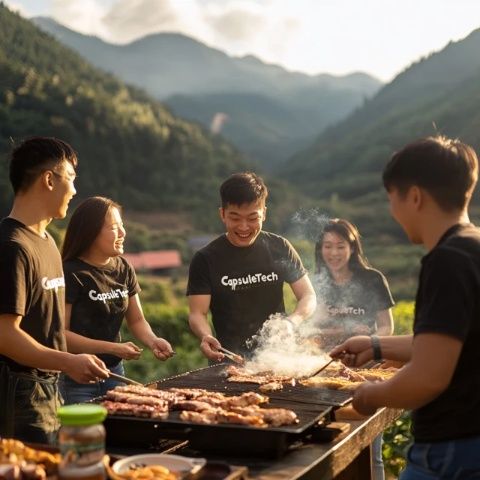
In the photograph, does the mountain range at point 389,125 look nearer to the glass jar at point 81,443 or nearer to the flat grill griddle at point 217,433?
the flat grill griddle at point 217,433

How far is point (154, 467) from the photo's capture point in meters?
2.88

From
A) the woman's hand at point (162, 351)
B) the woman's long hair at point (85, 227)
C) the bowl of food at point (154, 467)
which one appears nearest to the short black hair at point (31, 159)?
the woman's long hair at point (85, 227)

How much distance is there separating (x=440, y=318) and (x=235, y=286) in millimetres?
3077

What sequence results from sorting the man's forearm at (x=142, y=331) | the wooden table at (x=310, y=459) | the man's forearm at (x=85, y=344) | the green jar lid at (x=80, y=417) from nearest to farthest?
the green jar lid at (x=80, y=417) → the wooden table at (x=310, y=459) → the man's forearm at (x=85, y=344) → the man's forearm at (x=142, y=331)

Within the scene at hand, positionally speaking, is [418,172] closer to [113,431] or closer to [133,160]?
[113,431]

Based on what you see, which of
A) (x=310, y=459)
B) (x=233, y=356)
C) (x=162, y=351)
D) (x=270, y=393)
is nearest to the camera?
(x=310, y=459)

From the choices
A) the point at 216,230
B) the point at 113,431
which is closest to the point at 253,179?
the point at 113,431

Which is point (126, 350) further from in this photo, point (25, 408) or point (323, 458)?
point (323, 458)

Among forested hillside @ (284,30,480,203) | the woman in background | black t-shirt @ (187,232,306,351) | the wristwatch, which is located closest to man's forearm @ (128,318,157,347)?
black t-shirt @ (187,232,306,351)

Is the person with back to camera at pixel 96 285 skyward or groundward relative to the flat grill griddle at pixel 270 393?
skyward

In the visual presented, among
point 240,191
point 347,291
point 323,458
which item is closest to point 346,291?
point 347,291

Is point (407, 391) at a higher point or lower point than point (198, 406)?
higher

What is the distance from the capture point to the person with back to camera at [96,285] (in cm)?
518

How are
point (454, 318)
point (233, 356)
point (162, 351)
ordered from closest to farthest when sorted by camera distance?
point (454, 318), point (162, 351), point (233, 356)
